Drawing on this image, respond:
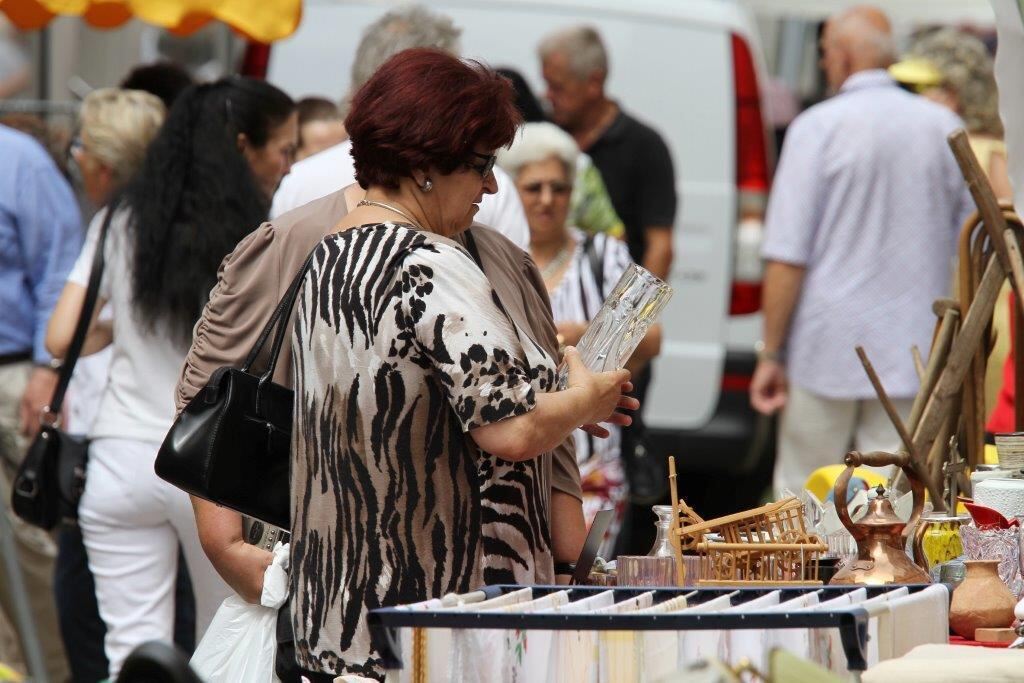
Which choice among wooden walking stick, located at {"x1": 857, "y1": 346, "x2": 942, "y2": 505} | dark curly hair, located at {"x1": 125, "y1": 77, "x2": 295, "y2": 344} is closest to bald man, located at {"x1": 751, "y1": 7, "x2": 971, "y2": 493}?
dark curly hair, located at {"x1": 125, "y1": 77, "x2": 295, "y2": 344}

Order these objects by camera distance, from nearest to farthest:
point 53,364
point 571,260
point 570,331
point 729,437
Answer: point 53,364
point 570,331
point 571,260
point 729,437

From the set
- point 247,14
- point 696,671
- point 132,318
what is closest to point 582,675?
point 696,671

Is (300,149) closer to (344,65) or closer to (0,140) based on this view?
(0,140)

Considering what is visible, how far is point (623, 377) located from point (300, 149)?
3195mm

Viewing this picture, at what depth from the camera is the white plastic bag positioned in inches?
125

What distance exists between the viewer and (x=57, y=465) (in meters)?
4.41

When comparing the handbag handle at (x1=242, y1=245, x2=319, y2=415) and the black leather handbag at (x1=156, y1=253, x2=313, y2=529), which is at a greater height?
the handbag handle at (x1=242, y1=245, x2=319, y2=415)

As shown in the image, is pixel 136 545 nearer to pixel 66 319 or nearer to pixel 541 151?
pixel 66 319

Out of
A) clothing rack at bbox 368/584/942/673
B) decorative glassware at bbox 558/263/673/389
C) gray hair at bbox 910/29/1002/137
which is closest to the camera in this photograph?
clothing rack at bbox 368/584/942/673

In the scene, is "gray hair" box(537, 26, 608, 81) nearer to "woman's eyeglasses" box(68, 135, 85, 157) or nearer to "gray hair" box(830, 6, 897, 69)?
"gray hair" box(830, 6, 897, 69)

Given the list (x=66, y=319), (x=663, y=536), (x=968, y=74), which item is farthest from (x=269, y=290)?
(x=968, y=74)

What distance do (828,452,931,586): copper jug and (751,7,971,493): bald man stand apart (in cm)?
336

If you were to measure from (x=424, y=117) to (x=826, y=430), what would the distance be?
3.72m

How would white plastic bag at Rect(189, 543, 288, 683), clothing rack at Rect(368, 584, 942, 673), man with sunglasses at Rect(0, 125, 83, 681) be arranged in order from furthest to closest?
man with sunglasses at Rect(0, 125, 83, 681), white plastic bag at Rect(189, 543, 288, 683), clothing rack at Rect(368, 584, 942, 673)
